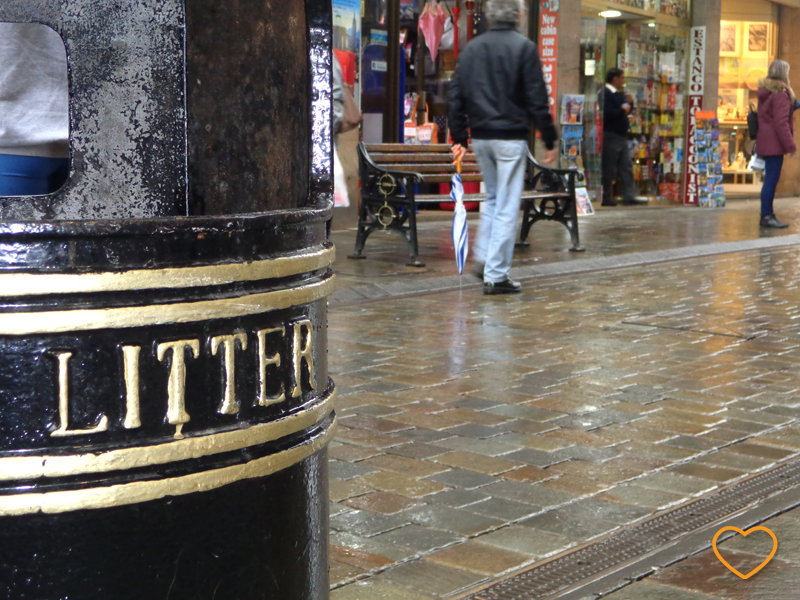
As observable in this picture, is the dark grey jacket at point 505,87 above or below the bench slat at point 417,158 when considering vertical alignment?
above

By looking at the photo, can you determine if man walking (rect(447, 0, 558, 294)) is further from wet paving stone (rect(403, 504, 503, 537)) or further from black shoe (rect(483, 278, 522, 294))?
wet paving stone (rect(403, 504, 503, 537))

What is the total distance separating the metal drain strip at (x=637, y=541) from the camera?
2518mm

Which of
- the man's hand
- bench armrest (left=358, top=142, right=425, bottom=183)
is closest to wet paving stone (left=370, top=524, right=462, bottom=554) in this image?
bench armrest (left=358, top=142, right=425, bottom=183)

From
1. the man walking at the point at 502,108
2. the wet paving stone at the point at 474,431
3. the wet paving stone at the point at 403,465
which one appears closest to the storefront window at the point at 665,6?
the man walking at the point at 502,108

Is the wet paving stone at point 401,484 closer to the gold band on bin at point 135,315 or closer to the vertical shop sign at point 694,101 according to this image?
the gold band on bin at point 135,315

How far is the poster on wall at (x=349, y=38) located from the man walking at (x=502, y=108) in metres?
4.12

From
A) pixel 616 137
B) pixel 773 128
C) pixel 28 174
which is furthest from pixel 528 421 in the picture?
pixel 616 137

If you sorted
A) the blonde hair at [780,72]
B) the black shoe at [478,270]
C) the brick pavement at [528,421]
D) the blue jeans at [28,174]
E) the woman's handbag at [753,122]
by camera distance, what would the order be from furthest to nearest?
1. the woman's handbag at [753,122]
2. the blonde hair at [780,72]
3. the black shoe at [478,270]
4. the brick pavement at [528,421]
5. the blue jeans at [28,174]

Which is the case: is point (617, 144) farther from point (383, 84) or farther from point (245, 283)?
point (245, 283)

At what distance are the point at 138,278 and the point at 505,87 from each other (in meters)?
6.31

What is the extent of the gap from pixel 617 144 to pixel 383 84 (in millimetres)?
4565

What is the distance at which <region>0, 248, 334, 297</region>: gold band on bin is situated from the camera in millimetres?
1132

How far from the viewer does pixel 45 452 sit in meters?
1.16

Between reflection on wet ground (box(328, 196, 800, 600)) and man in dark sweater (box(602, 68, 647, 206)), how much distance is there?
838cm
